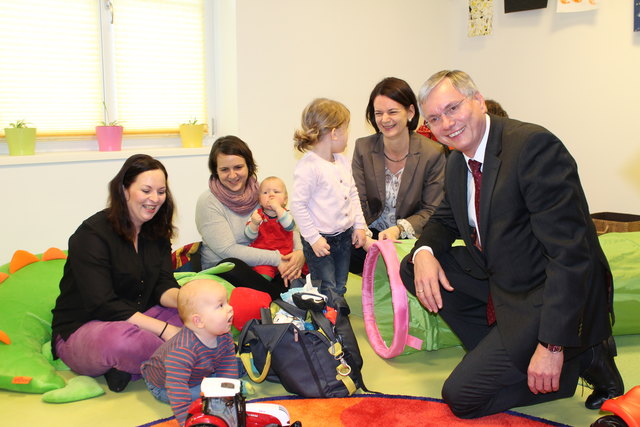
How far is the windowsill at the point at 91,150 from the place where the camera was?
11.0 feet

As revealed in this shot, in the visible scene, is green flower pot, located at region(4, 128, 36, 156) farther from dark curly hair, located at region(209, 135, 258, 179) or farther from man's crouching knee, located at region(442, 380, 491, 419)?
man's crouching knee, located at region(442, 380, 491, 419)

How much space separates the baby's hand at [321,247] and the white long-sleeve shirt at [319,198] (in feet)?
0.06

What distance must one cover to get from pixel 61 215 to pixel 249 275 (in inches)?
46.9

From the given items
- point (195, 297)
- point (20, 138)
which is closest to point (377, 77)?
point (20, 138)

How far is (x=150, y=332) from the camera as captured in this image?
2441mm

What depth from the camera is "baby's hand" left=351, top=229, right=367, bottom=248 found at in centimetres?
308

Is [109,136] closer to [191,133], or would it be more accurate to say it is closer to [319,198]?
[191,133]

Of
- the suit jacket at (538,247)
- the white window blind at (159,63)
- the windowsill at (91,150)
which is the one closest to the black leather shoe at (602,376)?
the suit jacket at (538,247)

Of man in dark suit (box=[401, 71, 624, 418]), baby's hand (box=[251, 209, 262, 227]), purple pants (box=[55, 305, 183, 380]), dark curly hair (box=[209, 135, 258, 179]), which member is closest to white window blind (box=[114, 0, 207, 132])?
dark curly hair (box=[209, 135, 258, 179])

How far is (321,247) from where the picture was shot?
2.93 metres

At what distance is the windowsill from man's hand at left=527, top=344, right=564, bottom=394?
2618mm

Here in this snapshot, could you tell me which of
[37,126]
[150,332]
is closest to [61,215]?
[37,126]

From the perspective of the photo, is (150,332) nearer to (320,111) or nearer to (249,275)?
(249,275)

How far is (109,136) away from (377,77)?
2094mm
